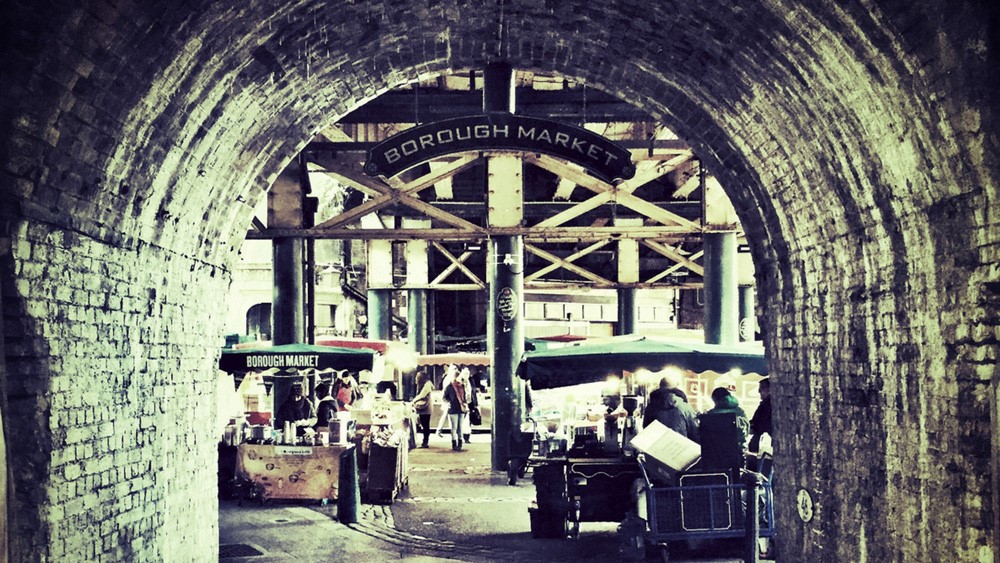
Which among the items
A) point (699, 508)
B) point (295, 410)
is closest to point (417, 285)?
point (295, 410)

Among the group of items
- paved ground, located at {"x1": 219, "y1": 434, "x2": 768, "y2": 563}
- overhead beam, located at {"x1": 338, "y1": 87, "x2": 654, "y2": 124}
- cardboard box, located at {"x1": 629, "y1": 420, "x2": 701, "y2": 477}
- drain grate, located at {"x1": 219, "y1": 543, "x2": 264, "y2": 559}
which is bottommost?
paved ground, located at {"x1": 219, "y1": 434, "x2": 768, "y2": 563}

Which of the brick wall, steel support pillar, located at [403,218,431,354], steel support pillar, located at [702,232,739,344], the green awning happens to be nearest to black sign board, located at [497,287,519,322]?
steel support pillar, located at [702,232,739,344]

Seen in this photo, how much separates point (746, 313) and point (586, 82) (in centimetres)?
1506

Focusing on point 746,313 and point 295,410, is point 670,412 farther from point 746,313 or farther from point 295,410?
point 746,313

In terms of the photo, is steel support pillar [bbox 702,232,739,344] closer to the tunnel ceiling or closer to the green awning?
the green awning

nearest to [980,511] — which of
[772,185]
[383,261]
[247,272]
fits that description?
[772,185]

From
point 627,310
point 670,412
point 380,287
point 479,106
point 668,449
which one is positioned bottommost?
point 668,449

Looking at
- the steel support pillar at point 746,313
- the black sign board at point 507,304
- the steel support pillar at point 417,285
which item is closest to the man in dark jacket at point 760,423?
the black sign board at point 507,304

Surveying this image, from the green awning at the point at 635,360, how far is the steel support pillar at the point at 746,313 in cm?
993

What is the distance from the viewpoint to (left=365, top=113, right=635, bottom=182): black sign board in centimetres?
950

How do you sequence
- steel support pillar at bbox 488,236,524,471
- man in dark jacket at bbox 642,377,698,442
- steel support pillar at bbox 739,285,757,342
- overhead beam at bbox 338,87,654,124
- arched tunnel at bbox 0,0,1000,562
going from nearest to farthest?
1. arched tunnel at bbox 0,0,1000,562
2. man in dark jacket at bbox 642,377,698,442
3. overhead beam at bbox 338,87,654,124
4. steel support pillar at bbox 488,236,524,471
5. steel support pillar at bbox 739,285,757,342

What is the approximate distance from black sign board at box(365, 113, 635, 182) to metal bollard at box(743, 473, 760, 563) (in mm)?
3334

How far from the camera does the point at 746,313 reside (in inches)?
941

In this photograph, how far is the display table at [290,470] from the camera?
47.2 feet
